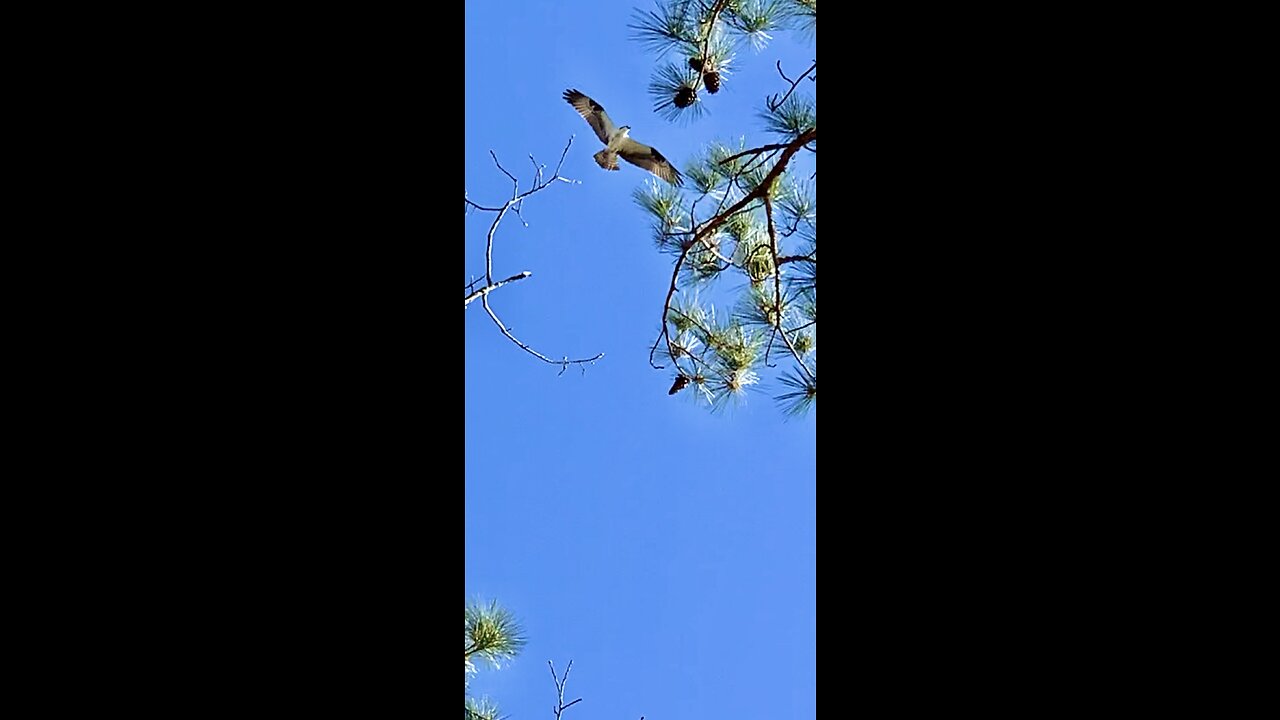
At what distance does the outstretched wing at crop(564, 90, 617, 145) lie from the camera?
2.73 metres

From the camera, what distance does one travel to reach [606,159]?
109 inches

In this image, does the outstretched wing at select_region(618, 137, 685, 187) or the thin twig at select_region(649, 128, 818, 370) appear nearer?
the thin twig at select_region(649, 128, 818, 370)

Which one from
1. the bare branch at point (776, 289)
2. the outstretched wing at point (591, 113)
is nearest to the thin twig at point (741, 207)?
the bare branch at point (776, 289)

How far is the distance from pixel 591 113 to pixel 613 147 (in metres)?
0.11

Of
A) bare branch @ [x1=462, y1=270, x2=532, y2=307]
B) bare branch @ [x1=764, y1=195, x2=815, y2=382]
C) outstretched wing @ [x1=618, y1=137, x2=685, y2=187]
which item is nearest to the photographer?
bare branch @ [x1=462, y1=270, x2=532, y2=307]

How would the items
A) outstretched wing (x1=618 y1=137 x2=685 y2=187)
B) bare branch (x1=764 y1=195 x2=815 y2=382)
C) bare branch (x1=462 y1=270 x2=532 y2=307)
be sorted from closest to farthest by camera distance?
1. bare branch (x1=462 y1=270 x2=532 y2=307)
2. bare branch (x1=764 y1=195 x2=815 y2=382)
3. outstretched wing (x1=618 y1=137 x2=685 y2=187)

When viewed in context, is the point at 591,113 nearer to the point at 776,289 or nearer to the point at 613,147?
the point at 613,147

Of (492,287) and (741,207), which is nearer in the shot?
(492,287)

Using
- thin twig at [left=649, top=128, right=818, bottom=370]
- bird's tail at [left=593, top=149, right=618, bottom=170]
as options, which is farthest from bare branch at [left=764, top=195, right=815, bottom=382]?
bird's tail at [left=593, top=149, right=618, bottom=170]

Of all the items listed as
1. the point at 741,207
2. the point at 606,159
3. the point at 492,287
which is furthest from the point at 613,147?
the point at 492,287

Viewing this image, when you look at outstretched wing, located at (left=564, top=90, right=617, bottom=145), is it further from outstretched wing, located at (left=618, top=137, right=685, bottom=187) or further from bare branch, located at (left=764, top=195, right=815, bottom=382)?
bare branch, located at (left=764, top=195, right=815, bottom=382)

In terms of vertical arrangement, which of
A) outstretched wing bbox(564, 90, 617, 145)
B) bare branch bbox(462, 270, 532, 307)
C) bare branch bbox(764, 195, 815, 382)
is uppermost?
outstretched wing bbox(564, 90, 617, 145)
